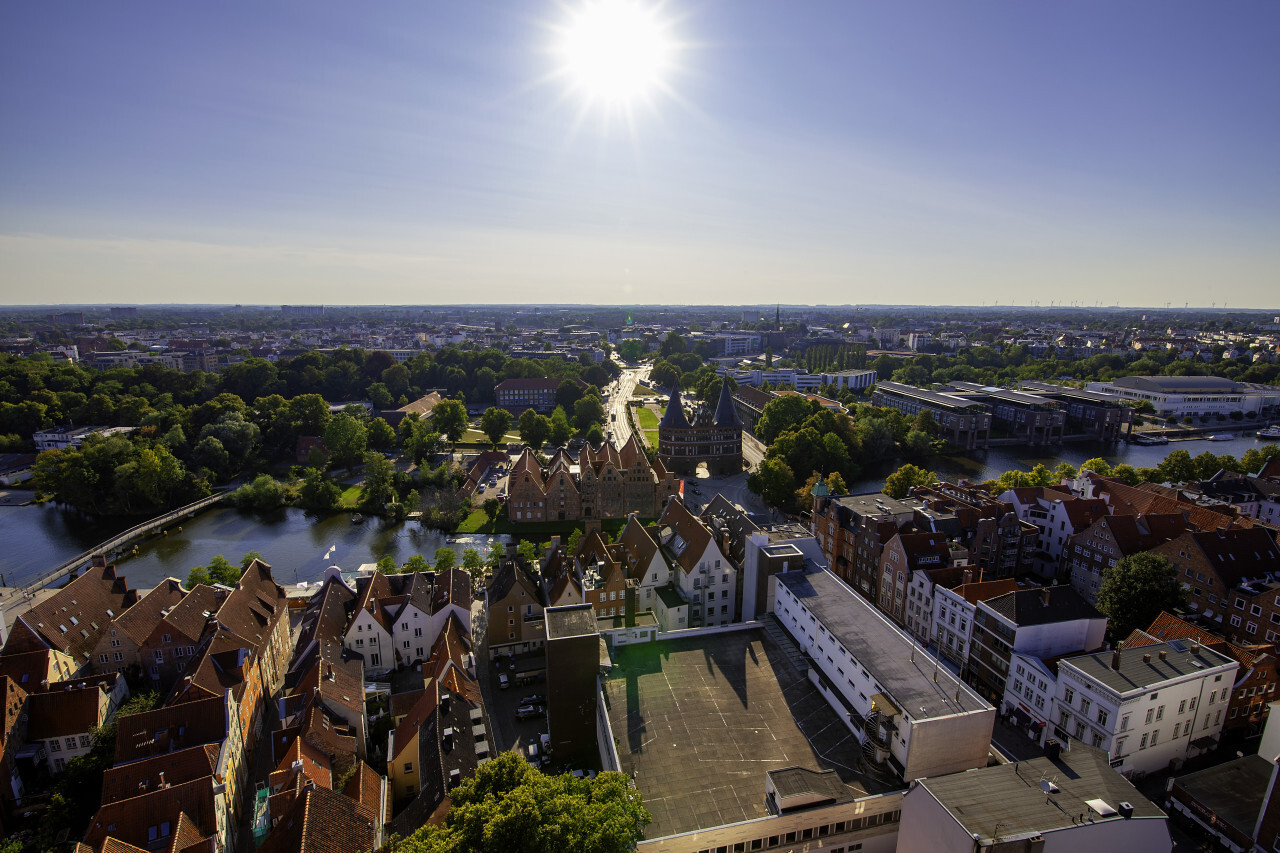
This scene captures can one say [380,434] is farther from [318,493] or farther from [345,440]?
[318,493]

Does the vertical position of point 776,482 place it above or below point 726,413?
below

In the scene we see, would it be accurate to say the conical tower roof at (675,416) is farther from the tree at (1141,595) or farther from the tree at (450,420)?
the tree at (1141,595)

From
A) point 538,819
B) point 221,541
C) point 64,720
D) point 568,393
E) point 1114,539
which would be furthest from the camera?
point 568,393

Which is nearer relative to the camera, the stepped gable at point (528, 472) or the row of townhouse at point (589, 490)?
the stepped gable at point (528, 472)

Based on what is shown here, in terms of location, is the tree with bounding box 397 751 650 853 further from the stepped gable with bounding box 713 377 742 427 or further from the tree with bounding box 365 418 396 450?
the tree with bounding box 365 418 396 450

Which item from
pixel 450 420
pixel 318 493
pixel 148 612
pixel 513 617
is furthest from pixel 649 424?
pixel 148 612

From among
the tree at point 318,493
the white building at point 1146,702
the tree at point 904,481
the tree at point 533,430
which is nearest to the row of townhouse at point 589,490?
the tree at point 318,493
